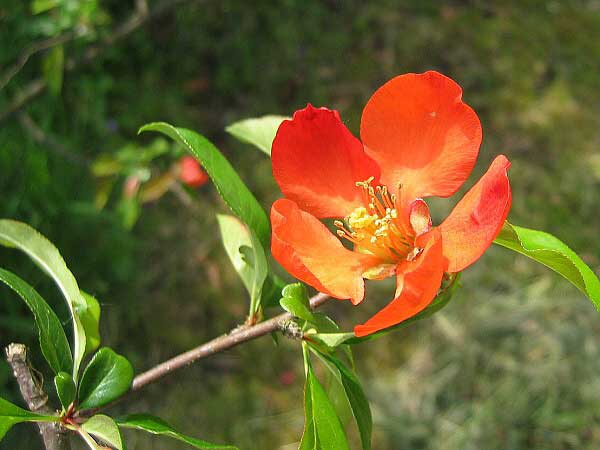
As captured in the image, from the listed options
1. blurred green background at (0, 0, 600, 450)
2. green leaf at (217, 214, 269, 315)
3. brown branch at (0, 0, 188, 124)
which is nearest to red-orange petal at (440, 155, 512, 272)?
green leaf at (217, 214, 269, 315)

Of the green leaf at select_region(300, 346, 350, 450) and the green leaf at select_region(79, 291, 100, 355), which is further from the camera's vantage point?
the green leaf at select_region(79, 291, 100, 355)

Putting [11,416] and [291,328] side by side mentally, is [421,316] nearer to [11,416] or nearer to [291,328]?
[291,328]

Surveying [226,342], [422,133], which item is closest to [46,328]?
[226,342]

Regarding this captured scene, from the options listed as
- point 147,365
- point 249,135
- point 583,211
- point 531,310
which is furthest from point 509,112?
point 249,135

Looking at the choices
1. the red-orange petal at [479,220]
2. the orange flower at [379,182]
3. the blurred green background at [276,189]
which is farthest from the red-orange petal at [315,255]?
the blurred green background at [276,189]

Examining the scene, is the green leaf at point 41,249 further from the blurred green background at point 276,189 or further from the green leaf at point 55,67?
the green leaf at point 55,67

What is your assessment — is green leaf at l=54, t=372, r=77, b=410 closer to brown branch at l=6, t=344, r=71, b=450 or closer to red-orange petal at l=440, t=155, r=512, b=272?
brown branch at l=6, t=344, r=71, b=450

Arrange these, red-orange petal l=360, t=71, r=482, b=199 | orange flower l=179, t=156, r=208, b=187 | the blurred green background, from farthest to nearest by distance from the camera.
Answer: the blurred green background
orange flower l=179, t=156, r=208, b=187
red-orange petal l=360, t=71, r=482, b=199
